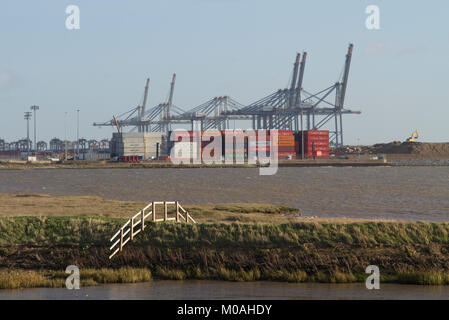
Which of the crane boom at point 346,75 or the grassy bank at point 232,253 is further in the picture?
the crane boom at point 346,75

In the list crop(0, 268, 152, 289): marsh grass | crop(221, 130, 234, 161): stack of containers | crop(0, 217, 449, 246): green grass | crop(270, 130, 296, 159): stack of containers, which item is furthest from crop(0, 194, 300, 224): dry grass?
crop(270, 130, 296, 159): stack of containers

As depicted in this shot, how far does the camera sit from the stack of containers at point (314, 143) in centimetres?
18588

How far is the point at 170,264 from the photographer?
20391 mm

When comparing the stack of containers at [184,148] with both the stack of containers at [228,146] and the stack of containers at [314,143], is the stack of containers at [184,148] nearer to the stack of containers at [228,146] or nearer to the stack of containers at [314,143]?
the stack of containers at [228,146]

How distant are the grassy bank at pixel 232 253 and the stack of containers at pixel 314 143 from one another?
164 meters

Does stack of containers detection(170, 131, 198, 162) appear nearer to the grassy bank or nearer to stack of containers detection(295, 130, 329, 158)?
stack of containers detection(295, 130, 329, 158)

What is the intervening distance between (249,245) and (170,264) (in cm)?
256

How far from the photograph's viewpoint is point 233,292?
17.7 meters

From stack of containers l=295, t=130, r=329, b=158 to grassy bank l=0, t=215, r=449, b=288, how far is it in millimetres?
164127

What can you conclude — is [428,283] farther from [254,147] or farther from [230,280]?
[254,147]

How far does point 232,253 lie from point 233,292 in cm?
296

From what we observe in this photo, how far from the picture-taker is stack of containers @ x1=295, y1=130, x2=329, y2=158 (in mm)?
185875

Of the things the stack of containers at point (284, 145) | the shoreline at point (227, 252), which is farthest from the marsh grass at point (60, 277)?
the stack of containers at point (284, 145)
